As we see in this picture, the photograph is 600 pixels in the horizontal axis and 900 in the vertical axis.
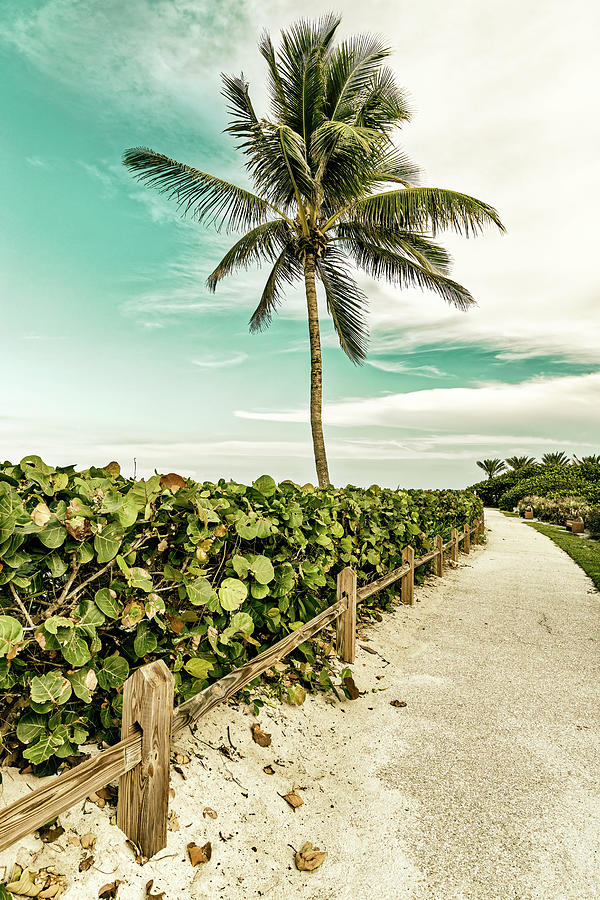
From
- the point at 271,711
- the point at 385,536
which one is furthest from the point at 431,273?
the point at 271,711

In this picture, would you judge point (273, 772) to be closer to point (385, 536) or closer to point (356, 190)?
point (385, 536)

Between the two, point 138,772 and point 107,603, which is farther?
point 107,603

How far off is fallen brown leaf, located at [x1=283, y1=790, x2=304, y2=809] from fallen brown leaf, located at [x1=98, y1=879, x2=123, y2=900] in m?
1.00

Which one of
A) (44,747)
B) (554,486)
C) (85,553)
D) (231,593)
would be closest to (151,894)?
(44,747)

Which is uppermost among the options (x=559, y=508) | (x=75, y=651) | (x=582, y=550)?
(x=75, y=651)

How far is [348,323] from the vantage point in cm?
1373

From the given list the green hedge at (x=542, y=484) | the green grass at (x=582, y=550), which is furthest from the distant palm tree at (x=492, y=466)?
the green grass at (x=582, y=550)

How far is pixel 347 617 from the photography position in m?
4.42

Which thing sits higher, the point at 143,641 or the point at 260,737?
the point at 143,641

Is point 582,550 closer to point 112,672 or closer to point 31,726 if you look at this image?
point 112,672

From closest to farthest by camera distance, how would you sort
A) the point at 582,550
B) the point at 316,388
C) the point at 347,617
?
the point at 347,617, the point at 316,388, the point at 582,550

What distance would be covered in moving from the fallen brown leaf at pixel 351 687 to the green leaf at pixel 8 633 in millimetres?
2728

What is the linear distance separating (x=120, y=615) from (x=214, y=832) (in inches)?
44.7

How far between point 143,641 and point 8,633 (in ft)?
2.13
